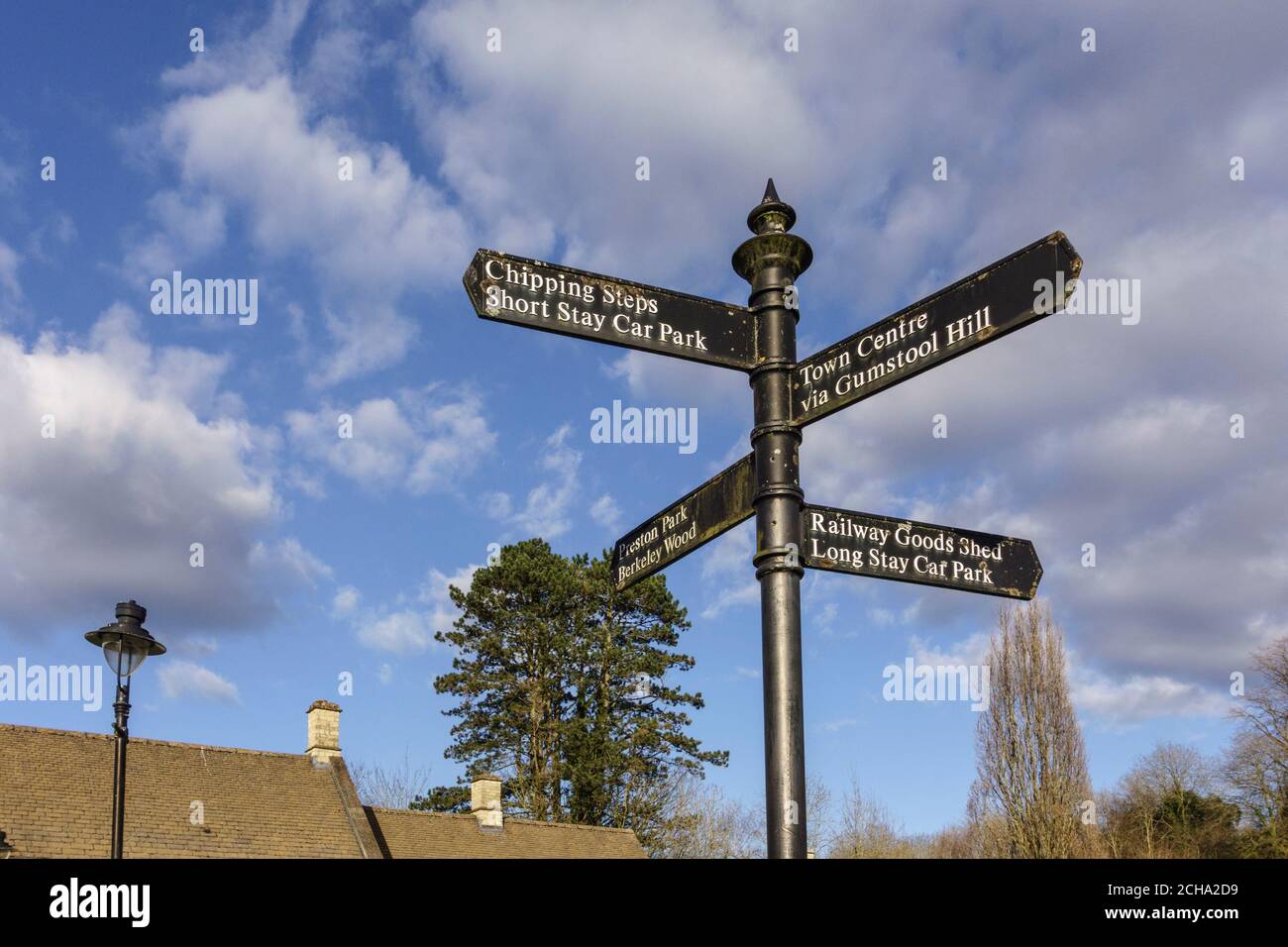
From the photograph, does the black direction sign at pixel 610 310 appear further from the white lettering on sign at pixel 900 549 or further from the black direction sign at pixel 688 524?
the white lettering on sign at pixel 900 549

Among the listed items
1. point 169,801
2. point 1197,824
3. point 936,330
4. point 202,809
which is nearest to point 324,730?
point 202,809

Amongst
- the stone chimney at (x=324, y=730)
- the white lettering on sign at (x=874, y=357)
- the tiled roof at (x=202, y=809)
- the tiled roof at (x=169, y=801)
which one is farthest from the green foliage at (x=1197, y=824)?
the white lettering on sign at (x=874, y=357)

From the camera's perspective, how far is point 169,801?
84.7 ft

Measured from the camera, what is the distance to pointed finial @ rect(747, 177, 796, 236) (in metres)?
5.12

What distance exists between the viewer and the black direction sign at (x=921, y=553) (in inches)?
189

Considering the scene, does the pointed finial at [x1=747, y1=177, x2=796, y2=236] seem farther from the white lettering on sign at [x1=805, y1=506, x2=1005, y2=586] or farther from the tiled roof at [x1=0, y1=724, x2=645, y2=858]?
the tiled roof at [x1=0, y1=724, x2=645, y2=858]

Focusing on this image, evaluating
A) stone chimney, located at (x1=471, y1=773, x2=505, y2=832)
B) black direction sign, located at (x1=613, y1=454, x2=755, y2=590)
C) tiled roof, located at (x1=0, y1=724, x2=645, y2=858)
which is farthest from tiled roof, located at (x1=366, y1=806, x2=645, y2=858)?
black direction sign, located at (x1=613, y1=454, x2=755, y2=590)

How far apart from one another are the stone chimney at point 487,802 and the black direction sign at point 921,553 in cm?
2984

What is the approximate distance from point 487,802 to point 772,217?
30615mm
